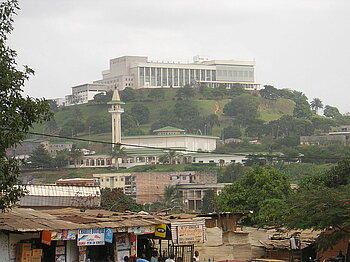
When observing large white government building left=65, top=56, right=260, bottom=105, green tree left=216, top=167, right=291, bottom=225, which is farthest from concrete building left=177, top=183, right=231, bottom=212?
large white government building left=65, top=56, right=260, bottom=105

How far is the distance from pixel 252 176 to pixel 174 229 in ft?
68.3

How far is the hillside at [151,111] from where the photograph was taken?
138625mm

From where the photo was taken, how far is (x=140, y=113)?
479 ft

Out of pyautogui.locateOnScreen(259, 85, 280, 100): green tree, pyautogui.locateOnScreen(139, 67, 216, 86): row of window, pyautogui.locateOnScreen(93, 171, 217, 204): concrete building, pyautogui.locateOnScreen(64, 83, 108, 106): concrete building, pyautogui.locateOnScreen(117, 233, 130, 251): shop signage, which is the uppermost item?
pyautogui.locateOnScreen(139, 67, 216, 86): row of window

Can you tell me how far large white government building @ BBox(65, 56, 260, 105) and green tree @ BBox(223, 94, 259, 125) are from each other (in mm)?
16713

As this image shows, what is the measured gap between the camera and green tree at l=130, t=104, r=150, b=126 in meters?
145

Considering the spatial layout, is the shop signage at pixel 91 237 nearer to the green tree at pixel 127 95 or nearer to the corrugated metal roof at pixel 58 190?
the corrugated metal roof at pixel 58 190

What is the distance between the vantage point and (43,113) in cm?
1534

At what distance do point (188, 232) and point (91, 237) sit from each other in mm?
3107

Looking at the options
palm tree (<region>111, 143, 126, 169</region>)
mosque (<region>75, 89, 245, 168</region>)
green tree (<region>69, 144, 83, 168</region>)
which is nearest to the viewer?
palm tree (<region>111, 143, 126, 169</region>)

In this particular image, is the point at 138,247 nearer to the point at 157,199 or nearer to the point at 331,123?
the point at 157,199

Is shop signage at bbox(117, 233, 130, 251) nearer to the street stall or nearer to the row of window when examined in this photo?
the street stall

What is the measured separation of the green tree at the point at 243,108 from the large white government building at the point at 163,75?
16.7 m

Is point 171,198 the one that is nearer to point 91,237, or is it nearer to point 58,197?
point 58,197
